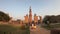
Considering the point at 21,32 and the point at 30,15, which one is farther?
the point at 30,15

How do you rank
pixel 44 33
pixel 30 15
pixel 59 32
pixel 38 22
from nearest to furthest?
pixel 59 32 → pixel 44 33 → pixel 38 22 → pixel 30 15

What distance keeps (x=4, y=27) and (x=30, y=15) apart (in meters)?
5.08

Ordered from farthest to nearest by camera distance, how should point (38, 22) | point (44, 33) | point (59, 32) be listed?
point (38, 22), point (44, 33), point (59, 32)

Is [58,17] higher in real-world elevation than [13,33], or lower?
higher

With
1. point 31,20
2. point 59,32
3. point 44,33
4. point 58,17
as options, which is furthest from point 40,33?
point 31,20

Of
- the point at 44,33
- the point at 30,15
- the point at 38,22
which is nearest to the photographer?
the point at 44,33

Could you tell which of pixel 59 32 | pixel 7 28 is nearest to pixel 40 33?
pixel 7 28

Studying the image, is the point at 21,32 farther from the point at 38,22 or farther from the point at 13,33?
the point at 38,22

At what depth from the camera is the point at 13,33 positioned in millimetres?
6340

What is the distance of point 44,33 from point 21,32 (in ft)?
4.08

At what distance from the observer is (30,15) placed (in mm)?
12203

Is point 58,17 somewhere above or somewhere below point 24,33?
above

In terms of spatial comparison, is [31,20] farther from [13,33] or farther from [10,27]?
[13,33]

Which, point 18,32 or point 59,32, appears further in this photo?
point 18,32
